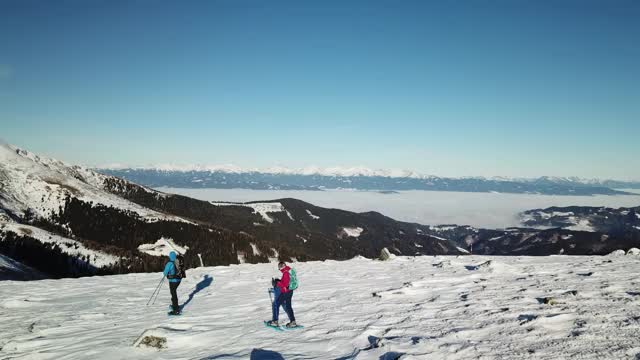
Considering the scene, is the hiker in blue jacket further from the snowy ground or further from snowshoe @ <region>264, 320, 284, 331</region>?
snowshoe @ <region>264, 320, 284, 331</region>

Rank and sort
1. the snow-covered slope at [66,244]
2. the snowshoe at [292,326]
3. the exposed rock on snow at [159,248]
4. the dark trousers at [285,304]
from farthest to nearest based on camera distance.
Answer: the exposed rock on snow at [159,248] < the snow-covered slope at [66,244] < the dark trousers at [285,304] < the snowshoe at [292,326]

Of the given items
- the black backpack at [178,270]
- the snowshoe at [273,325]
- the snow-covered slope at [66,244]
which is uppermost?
the black backpack at [178,270]

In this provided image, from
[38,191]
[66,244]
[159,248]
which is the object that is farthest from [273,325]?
[38,191]

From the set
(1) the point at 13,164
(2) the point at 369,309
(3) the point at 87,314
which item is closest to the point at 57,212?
(1) the point at 13,164

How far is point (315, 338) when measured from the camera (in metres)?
13.7

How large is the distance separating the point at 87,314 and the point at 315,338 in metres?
12.2

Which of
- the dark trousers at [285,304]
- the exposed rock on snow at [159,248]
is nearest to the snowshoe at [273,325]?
the dark trousers at [285,304]

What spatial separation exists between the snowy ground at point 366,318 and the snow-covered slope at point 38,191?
132404mm

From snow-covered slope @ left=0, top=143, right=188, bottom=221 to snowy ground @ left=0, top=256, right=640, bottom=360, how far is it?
132 metres

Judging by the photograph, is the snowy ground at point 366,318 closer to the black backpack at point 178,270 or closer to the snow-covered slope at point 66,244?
the black backpack at point 178,270

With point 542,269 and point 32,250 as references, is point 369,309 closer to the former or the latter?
point 542,269

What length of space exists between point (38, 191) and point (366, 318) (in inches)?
6856

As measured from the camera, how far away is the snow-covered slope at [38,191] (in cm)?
14025

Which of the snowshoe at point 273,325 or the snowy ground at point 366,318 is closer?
the snowy ground at point 366,318
